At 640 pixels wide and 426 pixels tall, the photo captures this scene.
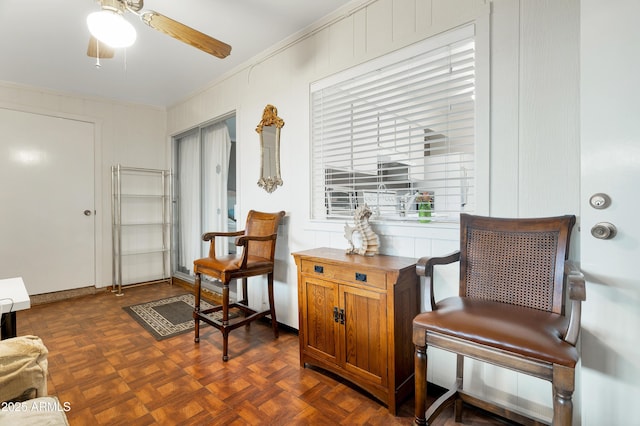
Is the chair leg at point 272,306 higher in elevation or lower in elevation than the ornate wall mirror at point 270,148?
lower

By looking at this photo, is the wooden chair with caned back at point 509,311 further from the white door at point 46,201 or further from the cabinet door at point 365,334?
the white door at point 46,201

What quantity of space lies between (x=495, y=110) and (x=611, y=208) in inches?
26.6

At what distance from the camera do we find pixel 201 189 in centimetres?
382

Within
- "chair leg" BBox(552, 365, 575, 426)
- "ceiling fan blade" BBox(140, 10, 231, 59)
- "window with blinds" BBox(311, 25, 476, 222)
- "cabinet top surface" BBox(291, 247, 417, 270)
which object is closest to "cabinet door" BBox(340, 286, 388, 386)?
"cabinet top surface" BBox(291, 247, 417, 270)

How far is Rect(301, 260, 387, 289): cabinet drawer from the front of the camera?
1605 millimetres

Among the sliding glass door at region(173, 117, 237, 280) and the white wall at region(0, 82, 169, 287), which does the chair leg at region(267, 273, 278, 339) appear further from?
the white wall at region(0, 82, 169, 287)

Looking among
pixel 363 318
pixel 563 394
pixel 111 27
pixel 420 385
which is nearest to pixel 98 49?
pixel 111 27

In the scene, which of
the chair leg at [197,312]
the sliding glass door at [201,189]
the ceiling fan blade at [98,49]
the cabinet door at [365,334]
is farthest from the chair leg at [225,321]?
the ceiling fan blade at [98,49]

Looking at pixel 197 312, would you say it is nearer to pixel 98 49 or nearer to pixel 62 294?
pixel 98 49

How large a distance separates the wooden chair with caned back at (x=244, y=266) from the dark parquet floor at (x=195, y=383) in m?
0.18

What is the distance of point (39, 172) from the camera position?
3.46m

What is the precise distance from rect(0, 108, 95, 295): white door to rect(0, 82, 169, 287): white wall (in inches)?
3.2

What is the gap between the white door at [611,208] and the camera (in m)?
1.08

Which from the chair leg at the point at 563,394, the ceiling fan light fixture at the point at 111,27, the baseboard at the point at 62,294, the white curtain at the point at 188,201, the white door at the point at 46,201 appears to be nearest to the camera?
Answer: the chair leg at the point at 563,394
